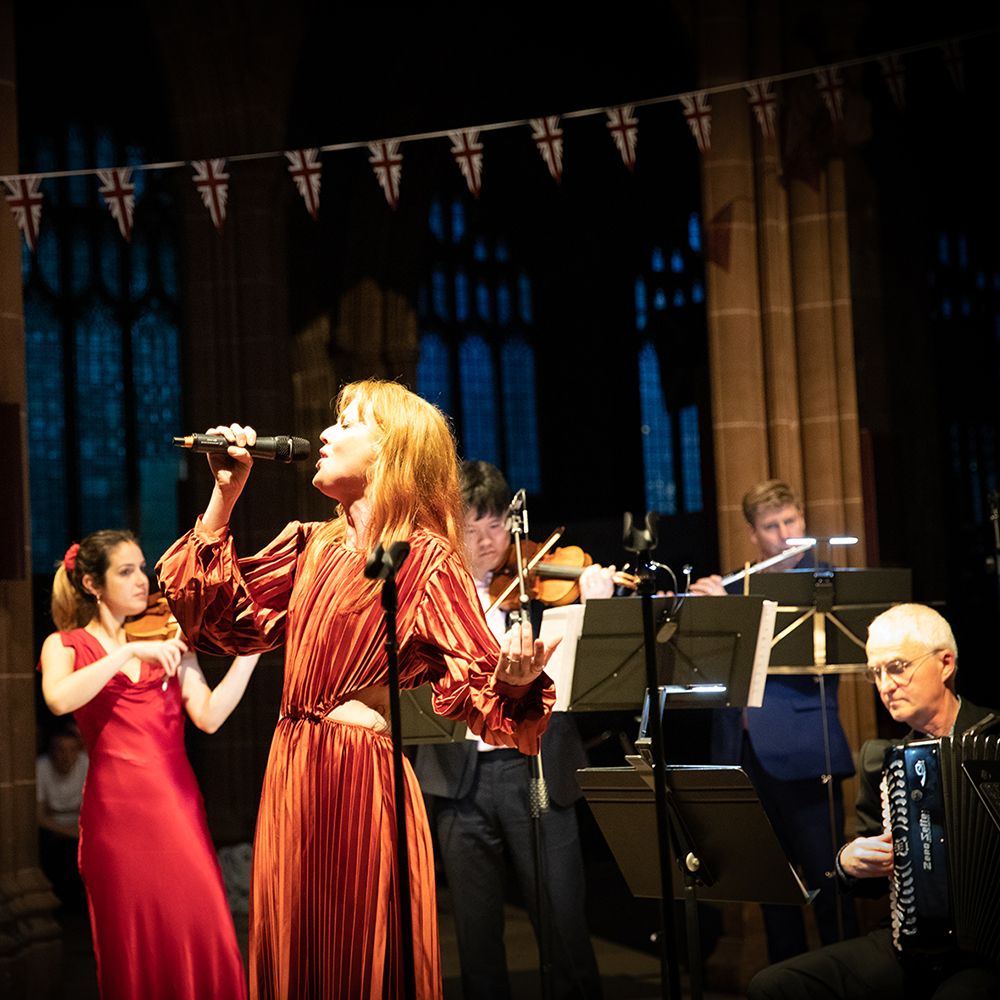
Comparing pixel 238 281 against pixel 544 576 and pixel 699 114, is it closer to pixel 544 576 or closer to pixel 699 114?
pixel 699 114

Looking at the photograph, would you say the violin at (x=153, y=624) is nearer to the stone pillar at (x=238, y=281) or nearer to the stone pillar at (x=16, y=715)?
the stone pillar at (x=16, y=715)

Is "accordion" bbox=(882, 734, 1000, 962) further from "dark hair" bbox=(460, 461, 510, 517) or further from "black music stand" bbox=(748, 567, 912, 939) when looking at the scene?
"dark hair" bbox=(460, 461, 510, 517)

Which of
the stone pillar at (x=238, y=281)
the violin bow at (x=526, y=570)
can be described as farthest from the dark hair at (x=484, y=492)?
the stone pillar at (x=238, y=281)

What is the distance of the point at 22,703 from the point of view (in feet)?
22.3

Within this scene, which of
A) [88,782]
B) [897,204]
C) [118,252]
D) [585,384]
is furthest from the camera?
[585,384]

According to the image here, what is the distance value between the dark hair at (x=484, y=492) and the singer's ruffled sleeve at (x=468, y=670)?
7.10 ft

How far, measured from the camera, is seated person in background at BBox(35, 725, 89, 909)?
933cm

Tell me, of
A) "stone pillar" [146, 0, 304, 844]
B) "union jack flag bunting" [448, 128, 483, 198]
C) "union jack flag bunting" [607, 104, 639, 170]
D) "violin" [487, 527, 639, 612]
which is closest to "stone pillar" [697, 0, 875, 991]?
"union jack flag bunting" [607, 104, 639, 170]

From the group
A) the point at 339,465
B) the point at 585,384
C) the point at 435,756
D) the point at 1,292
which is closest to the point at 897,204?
the point at 585,384

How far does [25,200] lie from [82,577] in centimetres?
233

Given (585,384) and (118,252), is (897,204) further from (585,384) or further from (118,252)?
(118,252)

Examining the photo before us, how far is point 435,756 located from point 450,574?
7.32 feet

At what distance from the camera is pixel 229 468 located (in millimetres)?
3100

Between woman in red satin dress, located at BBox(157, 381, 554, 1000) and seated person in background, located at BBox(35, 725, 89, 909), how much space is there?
661 centimetres
